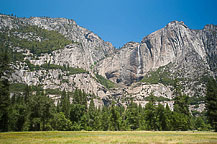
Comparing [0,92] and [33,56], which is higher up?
[33,56]

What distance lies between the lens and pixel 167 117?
→ 62812 mm

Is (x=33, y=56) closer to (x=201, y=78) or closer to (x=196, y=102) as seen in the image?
(x=196, y=102)

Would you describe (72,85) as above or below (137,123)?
above

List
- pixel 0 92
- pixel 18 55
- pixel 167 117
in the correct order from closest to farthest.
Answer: pixel 0 92 → pixel 167 117 → pixel 18 55

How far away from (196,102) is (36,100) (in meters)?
163

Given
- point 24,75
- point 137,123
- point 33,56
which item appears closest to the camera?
point 137,123

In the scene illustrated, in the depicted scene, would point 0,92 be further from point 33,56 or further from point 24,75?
point 33,56

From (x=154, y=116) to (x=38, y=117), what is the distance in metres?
42.1

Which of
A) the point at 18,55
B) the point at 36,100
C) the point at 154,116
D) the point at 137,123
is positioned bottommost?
the point at 137,123

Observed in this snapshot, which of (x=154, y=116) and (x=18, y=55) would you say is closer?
(x=154, y=116)

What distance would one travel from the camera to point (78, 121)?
194 feet

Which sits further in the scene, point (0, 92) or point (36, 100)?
point (36, 100)

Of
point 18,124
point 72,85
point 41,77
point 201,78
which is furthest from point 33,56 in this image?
point 201,78

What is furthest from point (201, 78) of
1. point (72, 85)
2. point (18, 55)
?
point (18, 55)
